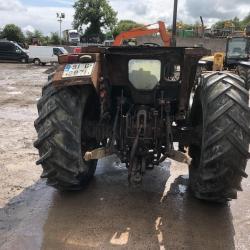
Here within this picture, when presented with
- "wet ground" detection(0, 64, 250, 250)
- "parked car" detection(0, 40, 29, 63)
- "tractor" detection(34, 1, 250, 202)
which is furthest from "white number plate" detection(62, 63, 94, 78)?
"parked car" detection(0, 40, 29, 63)

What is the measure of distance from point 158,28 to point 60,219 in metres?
4.97

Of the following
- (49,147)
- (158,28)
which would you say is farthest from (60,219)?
(158,28)

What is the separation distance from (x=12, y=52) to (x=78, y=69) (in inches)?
1232

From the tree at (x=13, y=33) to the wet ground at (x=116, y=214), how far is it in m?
66.3

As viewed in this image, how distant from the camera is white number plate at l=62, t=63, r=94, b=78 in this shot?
14.9ft

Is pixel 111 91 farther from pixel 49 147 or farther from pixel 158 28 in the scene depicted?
pixel 158 28

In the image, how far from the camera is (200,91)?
4973 millimetres

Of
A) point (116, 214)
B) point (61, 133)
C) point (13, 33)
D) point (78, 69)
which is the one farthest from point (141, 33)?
point (13, 33)

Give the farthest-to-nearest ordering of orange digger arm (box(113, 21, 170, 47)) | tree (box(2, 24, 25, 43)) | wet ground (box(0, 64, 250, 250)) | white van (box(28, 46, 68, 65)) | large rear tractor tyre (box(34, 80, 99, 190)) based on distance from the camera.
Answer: tree (box(2, 24, 25, 43)) → white van (box(28, 46, 68, 65)) → orange digger arm (box(113, 21, 170, 47)) → large rear tractor tyre (box(34, 80, 99, 190)) → wet ground (box(0, 64, 250, 250))

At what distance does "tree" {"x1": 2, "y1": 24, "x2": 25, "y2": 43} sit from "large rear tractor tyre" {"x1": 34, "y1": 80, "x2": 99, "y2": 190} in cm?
6737

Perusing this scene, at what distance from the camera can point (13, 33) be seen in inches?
2751

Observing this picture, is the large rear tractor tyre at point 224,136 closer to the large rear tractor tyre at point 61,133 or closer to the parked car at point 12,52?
the large rear tractor tyre at point 61,133

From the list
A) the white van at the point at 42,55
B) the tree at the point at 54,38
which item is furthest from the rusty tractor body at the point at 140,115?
the tree at the point at 54,38

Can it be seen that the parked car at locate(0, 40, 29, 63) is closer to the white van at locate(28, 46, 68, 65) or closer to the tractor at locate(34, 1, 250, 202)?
the white van at locate(28, 46, 68, 65)
